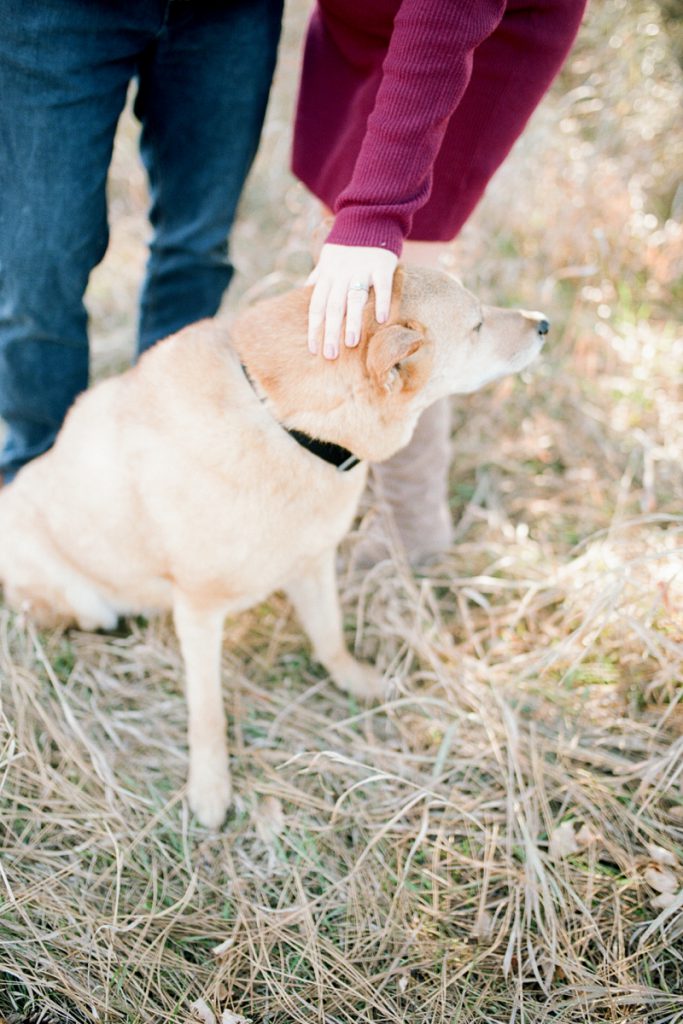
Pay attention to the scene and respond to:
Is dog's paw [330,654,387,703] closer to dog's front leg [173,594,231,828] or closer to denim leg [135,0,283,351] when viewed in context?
dog's front leg [173,594,231,828]

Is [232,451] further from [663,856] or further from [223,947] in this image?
[663,856]

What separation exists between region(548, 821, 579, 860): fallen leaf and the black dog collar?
1.24 metres

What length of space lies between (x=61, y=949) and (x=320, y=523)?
1290 mm

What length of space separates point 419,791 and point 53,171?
7.09 ft

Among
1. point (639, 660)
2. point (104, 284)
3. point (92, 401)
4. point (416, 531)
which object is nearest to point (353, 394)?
point (92, 401)

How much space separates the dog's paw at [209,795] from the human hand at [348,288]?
1.36 metres

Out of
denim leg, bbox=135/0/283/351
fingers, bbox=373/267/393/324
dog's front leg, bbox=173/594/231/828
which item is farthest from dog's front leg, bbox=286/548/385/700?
denim leg, bbox=135/0/283/351

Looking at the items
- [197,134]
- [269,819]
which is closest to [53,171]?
[197,134]

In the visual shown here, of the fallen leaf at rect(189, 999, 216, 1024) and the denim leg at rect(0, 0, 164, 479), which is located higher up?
the denim leg at rect(0, 0, 164, 479)

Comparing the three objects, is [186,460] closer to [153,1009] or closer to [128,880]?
[128,880]

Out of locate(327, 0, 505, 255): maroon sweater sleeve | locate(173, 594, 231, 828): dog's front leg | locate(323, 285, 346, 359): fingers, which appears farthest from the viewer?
locate(173, 594, 231, 828): dog's front leg

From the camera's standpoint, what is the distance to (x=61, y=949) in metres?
1.78

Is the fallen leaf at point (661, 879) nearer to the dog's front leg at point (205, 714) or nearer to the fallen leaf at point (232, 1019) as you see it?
the fallen leaf at point (232, 1019)

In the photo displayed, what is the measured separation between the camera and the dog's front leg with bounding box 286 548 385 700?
94.6 inches
